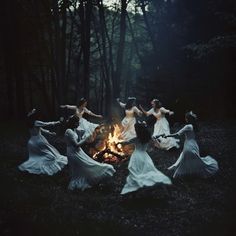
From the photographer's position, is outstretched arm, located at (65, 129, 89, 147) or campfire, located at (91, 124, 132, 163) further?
campfire, located at (91, 124, 132, 163)

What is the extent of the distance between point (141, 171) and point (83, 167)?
7.44 ft

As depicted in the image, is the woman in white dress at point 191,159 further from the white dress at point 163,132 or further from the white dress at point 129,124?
the white dress at point 129,124

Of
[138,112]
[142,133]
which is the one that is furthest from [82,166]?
[138,112]

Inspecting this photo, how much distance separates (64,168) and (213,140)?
9.03 m

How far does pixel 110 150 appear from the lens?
18266 millimetres

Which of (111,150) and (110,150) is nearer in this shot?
(110,150)

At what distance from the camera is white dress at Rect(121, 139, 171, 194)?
1259 cm

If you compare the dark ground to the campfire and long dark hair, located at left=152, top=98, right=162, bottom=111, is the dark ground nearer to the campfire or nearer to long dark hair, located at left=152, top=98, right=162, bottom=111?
the campfire

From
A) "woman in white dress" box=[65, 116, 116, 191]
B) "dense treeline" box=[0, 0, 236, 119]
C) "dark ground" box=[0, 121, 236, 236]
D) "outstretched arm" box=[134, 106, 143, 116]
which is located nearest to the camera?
"dark ground" box=[0, 121, 236, 236]

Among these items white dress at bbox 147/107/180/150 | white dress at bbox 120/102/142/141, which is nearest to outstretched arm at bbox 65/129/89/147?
white dress at bbox 147/107/180/150

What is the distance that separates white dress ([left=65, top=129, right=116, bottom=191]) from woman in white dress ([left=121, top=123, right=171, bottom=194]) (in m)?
1.41

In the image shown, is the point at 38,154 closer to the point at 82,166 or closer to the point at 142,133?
the point at 82,166

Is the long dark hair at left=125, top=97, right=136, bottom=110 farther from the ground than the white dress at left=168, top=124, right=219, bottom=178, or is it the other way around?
the long dark hair at left=125, top=97, right=136, bottom=110

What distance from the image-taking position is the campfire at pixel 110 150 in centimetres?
1816
